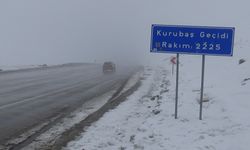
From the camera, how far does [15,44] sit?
12612 cm

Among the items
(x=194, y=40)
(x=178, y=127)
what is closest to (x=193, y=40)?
(x=194, y=40)

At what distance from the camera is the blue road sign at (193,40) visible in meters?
12.8

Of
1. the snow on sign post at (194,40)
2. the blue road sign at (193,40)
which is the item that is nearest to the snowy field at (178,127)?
the snow on sign post at (194,40)

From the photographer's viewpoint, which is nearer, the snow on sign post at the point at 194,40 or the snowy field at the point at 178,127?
the snowy field at the point at 178,127

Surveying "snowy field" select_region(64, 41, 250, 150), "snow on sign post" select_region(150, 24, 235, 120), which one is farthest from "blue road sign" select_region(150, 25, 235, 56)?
"snowy field" select_region(64, 41, 250, 150)

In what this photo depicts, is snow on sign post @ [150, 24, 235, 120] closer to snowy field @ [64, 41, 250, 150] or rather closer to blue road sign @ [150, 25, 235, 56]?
blue road sign @ [150, 25, 235, 56]

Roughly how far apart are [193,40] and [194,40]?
3 centimetres

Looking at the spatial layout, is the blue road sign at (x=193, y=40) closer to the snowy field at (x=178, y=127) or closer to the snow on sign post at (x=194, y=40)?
the snow on sign post at (x=194, y=40)

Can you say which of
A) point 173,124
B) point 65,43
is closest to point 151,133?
point 173,124

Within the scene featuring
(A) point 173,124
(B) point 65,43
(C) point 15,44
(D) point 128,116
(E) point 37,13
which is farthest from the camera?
(E) point 37,13

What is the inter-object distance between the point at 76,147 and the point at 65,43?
133543 mm

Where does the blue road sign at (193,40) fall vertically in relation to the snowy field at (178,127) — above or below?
above

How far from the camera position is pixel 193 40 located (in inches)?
517

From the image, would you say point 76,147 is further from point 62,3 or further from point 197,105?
point 62,3
